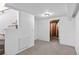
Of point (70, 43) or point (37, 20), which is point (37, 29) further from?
point (70, 43)

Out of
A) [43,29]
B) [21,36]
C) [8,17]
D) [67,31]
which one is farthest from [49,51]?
[43,29]

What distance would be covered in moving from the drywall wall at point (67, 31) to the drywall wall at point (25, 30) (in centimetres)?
168

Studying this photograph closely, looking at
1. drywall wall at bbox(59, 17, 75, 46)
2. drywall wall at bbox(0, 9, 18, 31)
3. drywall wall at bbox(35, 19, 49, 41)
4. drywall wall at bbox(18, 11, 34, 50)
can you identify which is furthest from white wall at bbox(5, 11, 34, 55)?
drywall wall at bbox(35, 19, 49, 41)

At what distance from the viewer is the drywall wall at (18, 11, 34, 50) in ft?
13.7

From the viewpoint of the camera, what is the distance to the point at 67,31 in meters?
5.29

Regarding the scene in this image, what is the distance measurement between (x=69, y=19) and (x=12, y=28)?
2.87m

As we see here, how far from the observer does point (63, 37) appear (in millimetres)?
5531

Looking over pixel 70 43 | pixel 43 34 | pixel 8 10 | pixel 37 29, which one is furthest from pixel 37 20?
pixel 8 10

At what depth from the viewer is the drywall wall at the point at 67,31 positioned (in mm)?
5055

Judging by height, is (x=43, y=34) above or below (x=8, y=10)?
below

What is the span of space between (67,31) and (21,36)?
2.39 metres

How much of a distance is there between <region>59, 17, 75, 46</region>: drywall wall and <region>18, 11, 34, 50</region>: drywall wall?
168 centimetres

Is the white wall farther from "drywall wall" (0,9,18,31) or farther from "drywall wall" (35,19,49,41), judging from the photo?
"drywall wall" (35,19,49,41)

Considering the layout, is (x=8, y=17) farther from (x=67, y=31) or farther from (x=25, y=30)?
(x=67, y=31)
